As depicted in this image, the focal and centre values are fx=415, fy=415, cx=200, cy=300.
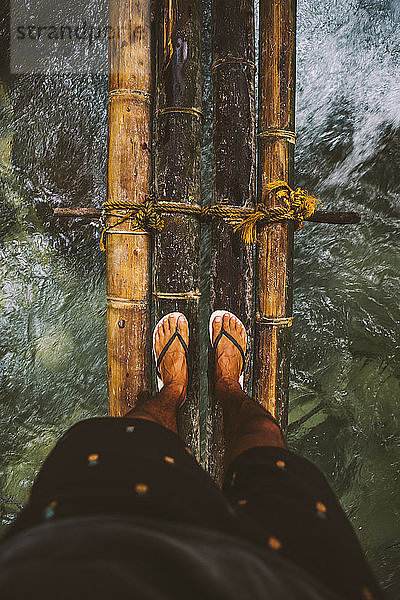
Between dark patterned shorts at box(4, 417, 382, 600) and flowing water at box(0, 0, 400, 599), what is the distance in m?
1.13

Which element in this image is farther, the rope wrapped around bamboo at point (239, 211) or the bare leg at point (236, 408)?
the rope wrapped around bamboo at point (239, 211)

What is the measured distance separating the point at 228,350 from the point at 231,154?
748 millimetres

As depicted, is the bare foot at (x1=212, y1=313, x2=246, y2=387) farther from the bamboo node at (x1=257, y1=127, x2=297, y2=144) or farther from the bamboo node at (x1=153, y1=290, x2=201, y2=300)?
the bamboo node at (x1=257, y1=127, x2=297, y2=144)

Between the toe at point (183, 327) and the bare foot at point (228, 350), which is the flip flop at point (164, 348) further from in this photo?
the bare foot at point (228, 350)

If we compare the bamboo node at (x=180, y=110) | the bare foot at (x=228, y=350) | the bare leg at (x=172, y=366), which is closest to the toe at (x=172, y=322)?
the bare leg at (x=172, y=366)

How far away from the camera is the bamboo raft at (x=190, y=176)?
5.00 feet

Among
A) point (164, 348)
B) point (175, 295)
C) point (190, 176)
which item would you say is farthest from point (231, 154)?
point (164, 348)

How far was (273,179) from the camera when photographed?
1.57 m

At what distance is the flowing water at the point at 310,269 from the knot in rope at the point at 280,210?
46 cm

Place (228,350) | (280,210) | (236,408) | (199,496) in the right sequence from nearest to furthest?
(199,496), (236,408), (280,210), (228,350)

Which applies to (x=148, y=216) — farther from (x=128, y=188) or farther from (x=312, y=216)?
(x=312, y=216)

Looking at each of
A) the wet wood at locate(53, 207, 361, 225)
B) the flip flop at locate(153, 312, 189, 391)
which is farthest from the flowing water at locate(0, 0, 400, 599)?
the flip flop at locate(153, 312, 189, 391)

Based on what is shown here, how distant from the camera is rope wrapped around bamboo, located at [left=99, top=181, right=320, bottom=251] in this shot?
5.00 ft

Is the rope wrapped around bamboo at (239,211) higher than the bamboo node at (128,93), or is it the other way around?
the bamboo node at (128,93)
